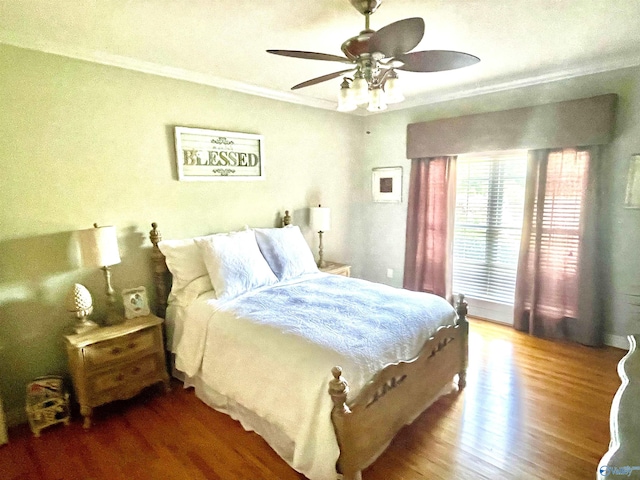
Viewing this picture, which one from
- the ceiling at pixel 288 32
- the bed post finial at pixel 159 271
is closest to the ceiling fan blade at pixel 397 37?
the ceiling at pixel 288 32

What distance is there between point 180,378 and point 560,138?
3.72 meters

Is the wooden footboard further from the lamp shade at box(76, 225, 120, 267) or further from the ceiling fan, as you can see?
the lamp shade at box(76, 225, 120, 267)

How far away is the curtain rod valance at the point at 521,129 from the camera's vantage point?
9.37 feet

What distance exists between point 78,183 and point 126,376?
1.35 m

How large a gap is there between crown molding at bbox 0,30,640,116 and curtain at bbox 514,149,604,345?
0.65 metres

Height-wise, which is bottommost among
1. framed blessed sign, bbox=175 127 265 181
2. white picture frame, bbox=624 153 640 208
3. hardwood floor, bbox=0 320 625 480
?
hardwood floor, bbox=0 320 625 480

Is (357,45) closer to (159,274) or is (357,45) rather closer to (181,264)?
(181,264)

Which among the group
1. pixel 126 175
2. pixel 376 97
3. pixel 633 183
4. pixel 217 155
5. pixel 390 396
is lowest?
pixel 390 396

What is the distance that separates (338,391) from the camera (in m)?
1.53

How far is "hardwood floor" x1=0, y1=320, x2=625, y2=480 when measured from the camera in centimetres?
184

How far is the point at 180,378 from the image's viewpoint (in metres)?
2.76

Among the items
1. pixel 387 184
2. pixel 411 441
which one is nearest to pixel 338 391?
pixel 411 441

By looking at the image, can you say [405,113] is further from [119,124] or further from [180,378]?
[180,378]

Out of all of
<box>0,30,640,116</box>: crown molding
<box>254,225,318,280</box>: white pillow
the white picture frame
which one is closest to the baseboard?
the white picture frame
